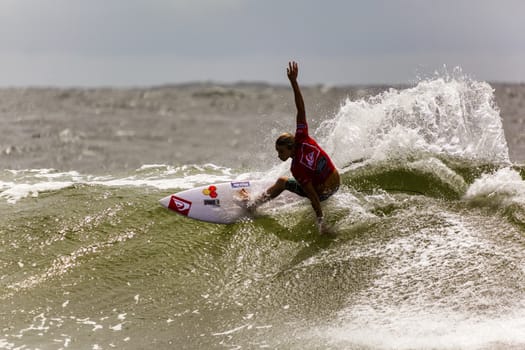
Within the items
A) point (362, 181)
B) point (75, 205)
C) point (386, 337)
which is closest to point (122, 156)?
point (75, 205)

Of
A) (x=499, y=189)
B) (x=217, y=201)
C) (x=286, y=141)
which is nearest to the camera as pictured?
(x=286, y=141)

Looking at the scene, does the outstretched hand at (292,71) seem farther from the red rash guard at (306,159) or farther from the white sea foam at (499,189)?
the white sea foam at (499,189)

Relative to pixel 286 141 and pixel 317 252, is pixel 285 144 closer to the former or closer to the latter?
pixel 286 141

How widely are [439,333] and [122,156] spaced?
16099 mm

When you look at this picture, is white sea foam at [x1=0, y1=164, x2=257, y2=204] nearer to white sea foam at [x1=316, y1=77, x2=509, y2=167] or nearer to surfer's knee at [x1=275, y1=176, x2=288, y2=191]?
white sea foam at [x1=316, y1=77, x2=509, y2=167]

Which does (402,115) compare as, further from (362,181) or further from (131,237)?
(131,237)

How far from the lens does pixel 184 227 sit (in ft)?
25.5

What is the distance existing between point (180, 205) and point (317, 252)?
2089 millimetres

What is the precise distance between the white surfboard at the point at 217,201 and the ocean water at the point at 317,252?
16 cm

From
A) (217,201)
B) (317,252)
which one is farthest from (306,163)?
(217,201)

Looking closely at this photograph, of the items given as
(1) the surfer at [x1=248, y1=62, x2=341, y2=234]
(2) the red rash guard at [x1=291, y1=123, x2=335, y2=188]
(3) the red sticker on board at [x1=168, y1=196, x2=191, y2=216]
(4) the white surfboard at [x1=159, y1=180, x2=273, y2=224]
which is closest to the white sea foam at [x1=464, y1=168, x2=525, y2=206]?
(1) the surfer at [x1=248, y1=62, x2=341, y2=234]

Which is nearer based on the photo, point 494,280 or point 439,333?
point 439,333

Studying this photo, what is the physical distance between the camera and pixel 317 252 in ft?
22.4

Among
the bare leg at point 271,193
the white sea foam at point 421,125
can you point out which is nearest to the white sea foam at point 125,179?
the bare leg at point 271,193
